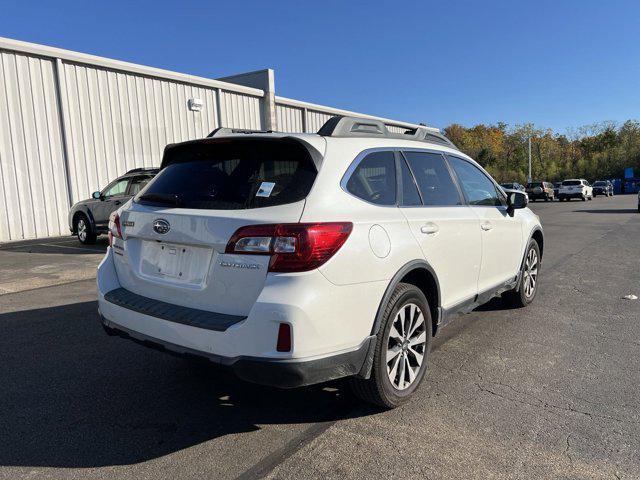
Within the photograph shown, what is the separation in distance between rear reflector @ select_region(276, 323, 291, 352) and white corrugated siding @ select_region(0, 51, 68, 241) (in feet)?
45.9

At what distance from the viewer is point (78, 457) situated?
2680 mm

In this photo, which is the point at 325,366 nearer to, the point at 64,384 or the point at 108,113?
the point at 64,384

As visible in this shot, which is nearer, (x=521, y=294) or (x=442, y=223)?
(x=442, y=223)

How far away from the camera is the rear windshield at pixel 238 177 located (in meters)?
2.81

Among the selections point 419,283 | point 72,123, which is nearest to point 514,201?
point 419,283

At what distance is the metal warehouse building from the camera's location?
539 inches

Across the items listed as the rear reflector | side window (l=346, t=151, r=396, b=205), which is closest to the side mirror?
side window (l=346, t=151, r=396, b=205)

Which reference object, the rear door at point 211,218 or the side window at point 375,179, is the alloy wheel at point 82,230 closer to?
the rear door at point 211,218

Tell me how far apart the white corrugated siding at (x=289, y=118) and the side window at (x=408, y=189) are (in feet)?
63.1

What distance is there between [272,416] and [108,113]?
15.2 meters

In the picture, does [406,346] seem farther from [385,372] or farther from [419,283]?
[419,283]

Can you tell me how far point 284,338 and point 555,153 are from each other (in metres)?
85.6

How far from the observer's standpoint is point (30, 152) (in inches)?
553

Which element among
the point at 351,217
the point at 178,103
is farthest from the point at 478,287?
the point at 178,103
